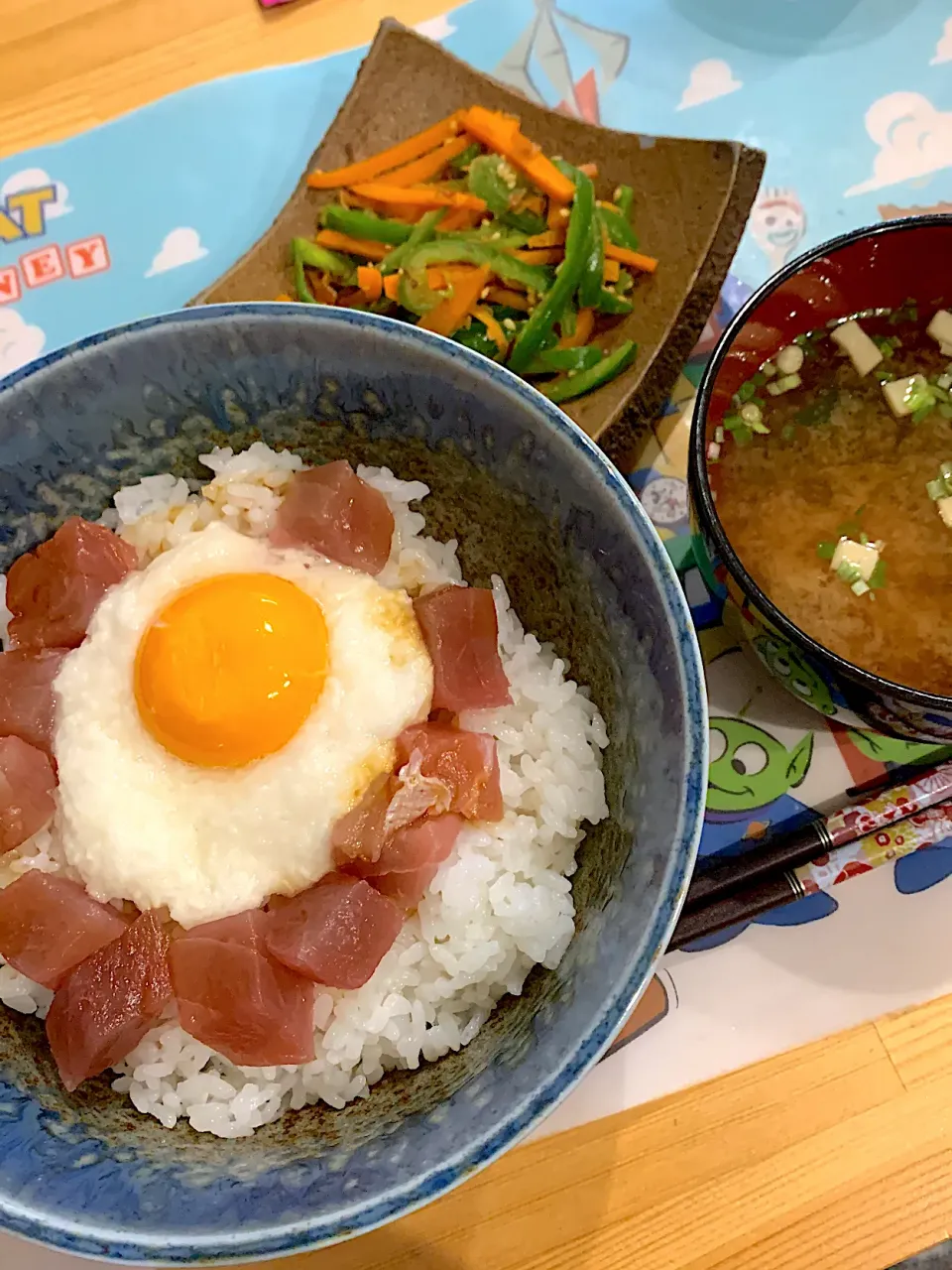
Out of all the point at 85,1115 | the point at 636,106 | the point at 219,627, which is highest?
the point at 636,106

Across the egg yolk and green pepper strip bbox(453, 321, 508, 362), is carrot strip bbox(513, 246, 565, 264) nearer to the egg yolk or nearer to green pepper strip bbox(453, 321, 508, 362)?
green pepper strip bbox(453, 321, 508, 362)

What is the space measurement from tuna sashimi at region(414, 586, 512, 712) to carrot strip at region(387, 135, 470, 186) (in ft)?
3.56

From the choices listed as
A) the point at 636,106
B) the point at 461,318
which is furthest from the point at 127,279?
the point at 636,106

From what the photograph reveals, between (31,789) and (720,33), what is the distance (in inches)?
88.7

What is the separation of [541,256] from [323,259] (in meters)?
0.45

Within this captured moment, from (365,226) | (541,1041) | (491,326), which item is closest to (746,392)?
(491,326)

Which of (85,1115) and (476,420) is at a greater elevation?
(476,420)

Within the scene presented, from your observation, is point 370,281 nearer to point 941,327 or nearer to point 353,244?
point 353,244

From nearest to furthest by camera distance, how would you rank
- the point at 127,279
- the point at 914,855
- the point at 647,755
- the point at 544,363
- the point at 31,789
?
the point at 647,755
the point at 31,789
the point at 914,855
the point at 544,363
the point at 127,279

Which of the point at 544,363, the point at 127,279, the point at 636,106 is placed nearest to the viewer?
the point at 544,363

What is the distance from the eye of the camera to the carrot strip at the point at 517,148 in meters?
1.95

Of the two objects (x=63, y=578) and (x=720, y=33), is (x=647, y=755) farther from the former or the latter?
(x=720, y=33)

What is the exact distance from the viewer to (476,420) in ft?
4.33

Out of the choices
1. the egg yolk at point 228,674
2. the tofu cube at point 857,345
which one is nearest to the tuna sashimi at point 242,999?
the egg yolk at point 228,674
